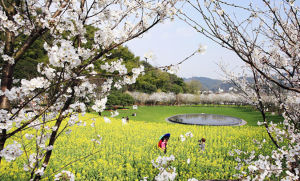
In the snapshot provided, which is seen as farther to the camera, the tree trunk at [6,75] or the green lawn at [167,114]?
the green lawn at [167,114]

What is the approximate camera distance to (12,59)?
1610mm

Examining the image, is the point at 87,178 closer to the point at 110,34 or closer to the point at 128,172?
the point at 128,172

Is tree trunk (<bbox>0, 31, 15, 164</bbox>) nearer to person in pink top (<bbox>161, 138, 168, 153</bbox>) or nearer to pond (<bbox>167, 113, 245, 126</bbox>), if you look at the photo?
person in pink top (<bbox>161, 138, 168, 153</bbox>)

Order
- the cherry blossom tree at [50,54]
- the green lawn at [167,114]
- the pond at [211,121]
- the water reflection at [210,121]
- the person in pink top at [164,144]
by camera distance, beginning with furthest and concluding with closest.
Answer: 1. the green lawn at [167,114]
2. the water reflection at [210,121]
3. the pond at [211,121]
4. the person in pink top at [164,144]
5. the cherry blossom tree at [50,54]

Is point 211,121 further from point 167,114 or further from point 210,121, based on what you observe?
point 167,114

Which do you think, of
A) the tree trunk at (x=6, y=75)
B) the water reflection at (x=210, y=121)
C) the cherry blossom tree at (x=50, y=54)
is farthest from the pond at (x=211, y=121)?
the tree trunk at (x=6, y=75)

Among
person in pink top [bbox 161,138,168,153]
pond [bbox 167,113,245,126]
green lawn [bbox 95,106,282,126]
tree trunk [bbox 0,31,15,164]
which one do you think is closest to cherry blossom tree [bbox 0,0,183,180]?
tree trunk [bbox 0,31,15,164]

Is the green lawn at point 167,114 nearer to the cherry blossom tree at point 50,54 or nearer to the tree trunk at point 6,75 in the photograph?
the cherry blossom tree at point 50,54

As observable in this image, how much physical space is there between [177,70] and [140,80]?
41.5 m

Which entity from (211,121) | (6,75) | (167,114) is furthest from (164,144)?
(167,114)

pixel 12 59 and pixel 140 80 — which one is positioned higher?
pixel 140 80

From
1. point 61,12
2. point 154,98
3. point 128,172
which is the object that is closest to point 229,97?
point 154,98

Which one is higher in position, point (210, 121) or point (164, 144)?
point (164, 144)

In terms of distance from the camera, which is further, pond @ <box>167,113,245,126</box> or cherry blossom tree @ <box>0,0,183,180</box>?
pond @ <box>167,113,245,126</box>
